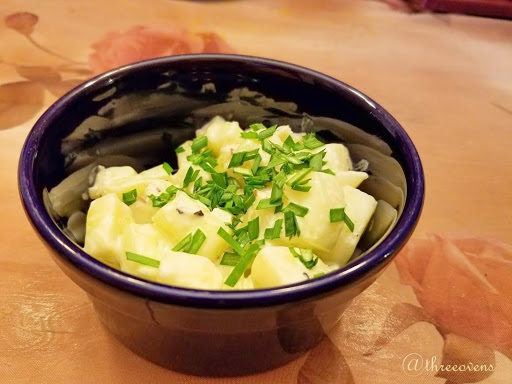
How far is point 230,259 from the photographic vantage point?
0.94 m

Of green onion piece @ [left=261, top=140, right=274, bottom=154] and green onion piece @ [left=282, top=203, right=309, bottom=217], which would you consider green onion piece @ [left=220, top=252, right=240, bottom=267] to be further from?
green onion piece @ [left=261, top=140, right=274, bottom=154]

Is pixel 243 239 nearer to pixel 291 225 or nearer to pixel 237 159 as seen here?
pixel 291 225

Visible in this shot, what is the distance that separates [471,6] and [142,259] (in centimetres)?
212

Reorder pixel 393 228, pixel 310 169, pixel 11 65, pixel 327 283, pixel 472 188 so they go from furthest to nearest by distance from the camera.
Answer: pixel 11 65, pixel 472 188, pixel 310 169, pixel 393 228, pixel 327 283

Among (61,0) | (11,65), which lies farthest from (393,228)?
(61,0)

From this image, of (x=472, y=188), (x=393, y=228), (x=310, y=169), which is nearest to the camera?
(x=393, y=228)

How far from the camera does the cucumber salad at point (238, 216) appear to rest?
875 millimetres

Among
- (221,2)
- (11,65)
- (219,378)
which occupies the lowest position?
(219,378)

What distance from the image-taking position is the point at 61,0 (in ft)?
7.22

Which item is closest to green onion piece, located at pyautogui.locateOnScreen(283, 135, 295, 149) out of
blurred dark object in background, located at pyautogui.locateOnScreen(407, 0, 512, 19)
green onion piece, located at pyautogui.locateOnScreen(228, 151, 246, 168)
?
green onion piece, located at pyautogui.locateOnScreen(228, 151, 246, 168)

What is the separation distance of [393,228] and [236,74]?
58 cm

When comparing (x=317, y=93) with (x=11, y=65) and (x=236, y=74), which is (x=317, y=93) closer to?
(x=236, y=74)

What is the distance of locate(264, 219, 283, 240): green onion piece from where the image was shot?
0.93 m

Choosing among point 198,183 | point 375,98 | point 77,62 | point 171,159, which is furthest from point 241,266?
point 77,62
